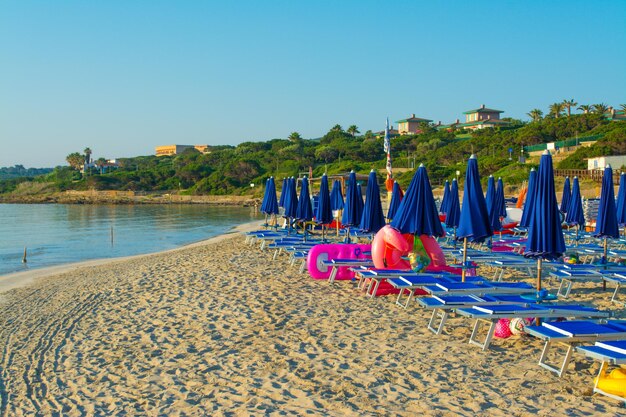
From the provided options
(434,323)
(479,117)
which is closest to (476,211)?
(434,323)

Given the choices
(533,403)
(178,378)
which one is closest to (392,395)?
(533,403)

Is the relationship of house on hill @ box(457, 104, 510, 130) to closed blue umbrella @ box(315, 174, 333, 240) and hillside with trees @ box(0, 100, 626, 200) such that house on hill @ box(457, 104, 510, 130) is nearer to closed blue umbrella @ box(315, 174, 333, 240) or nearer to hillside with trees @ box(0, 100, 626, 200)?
hillside with trees @ box(0, 100, 626, 200)

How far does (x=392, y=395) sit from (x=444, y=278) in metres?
3.83

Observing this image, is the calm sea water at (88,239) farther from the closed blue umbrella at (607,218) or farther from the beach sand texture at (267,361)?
the closed blue umbrella at (607,218)

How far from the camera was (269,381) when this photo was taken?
5887mm

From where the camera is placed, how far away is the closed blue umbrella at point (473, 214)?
346 inches

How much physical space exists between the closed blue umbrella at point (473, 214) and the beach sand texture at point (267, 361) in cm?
142

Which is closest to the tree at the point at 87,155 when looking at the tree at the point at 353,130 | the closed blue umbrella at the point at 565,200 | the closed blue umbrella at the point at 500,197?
the tree at the point at 353,130

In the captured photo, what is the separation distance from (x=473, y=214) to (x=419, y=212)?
116cm

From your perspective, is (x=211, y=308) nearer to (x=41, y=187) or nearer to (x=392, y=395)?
(x=392, y=395)

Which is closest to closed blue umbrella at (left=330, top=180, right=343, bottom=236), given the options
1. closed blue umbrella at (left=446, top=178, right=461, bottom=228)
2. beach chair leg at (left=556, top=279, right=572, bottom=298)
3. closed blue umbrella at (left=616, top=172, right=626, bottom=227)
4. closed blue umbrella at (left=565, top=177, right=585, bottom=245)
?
closed blue umbrella at (left=565, top=177, right=585, bottom=245)

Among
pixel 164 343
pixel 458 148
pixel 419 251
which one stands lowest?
pixel 164 343

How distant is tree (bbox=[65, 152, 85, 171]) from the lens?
10894 centimetres

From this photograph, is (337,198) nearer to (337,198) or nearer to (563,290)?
(337,198)
